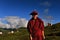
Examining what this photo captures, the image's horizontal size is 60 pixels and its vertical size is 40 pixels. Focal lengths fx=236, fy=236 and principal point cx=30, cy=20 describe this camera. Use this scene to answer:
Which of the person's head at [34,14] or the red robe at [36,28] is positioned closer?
the person's head at [34,14]

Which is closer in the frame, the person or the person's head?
the person's head

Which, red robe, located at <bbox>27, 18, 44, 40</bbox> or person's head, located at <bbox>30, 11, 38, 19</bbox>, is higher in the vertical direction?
person's head, located at <bbox>30, 11, 38, 19</bbox>

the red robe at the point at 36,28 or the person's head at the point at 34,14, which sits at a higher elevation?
the person's head at the point at 34,14

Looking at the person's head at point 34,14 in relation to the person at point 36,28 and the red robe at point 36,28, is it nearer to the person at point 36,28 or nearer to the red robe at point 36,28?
the person at point 36,28

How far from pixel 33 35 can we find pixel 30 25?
0.72 metres

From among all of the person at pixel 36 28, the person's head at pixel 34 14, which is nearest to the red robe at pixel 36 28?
the person at pixel 36 28

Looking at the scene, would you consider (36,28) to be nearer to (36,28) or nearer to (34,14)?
(36,28)

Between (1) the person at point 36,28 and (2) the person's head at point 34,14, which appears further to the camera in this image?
(1) the person at point 36,28

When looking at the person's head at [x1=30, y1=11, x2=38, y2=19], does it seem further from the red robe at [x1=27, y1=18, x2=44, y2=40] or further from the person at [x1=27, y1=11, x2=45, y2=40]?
the red robe at [x1=27, y1=18, x2=44, y2=40]

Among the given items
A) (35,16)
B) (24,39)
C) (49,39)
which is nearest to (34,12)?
(35,16)

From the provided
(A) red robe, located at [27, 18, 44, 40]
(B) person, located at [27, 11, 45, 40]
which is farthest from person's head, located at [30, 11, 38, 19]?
(A) red robe, located at [27, 18, 44, 40]

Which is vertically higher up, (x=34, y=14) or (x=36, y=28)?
(x=34, y=14)

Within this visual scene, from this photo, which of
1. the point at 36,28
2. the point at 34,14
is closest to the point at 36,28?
the point at 36,28

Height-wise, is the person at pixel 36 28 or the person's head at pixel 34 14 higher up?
the person's head at pixel 34 14
